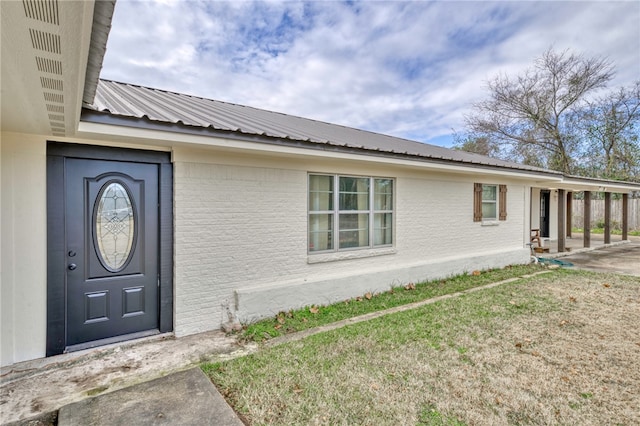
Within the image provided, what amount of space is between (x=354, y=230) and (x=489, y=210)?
16.5 feet

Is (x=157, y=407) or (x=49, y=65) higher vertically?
(x=49, y=65)

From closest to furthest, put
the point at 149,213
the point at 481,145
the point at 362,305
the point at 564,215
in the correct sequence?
the point at 149,213 < the point at 362,305 < the point at 564,215 < the point at 481,145

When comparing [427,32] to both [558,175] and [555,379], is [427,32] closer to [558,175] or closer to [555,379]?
[558,175]

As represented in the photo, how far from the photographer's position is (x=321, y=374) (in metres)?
3.35

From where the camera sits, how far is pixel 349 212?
6.31m

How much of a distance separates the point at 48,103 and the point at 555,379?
5.36 m

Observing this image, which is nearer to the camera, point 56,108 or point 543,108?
point 56,108

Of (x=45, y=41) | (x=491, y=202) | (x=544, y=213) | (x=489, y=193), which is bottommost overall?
(x=544, y=213)

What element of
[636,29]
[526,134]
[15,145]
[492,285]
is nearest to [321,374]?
[15,145]

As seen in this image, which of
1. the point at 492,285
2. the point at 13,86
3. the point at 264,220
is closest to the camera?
the point at 13,86

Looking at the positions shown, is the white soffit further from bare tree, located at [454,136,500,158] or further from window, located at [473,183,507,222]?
bare tree, located at [454,136,500,158]

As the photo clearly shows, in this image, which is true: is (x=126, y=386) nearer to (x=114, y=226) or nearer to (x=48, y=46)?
(x=114, y=226)

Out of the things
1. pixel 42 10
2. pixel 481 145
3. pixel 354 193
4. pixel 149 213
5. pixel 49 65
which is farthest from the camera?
pixel 481 145

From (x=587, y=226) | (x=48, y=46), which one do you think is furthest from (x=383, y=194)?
(x=587, y=226)
